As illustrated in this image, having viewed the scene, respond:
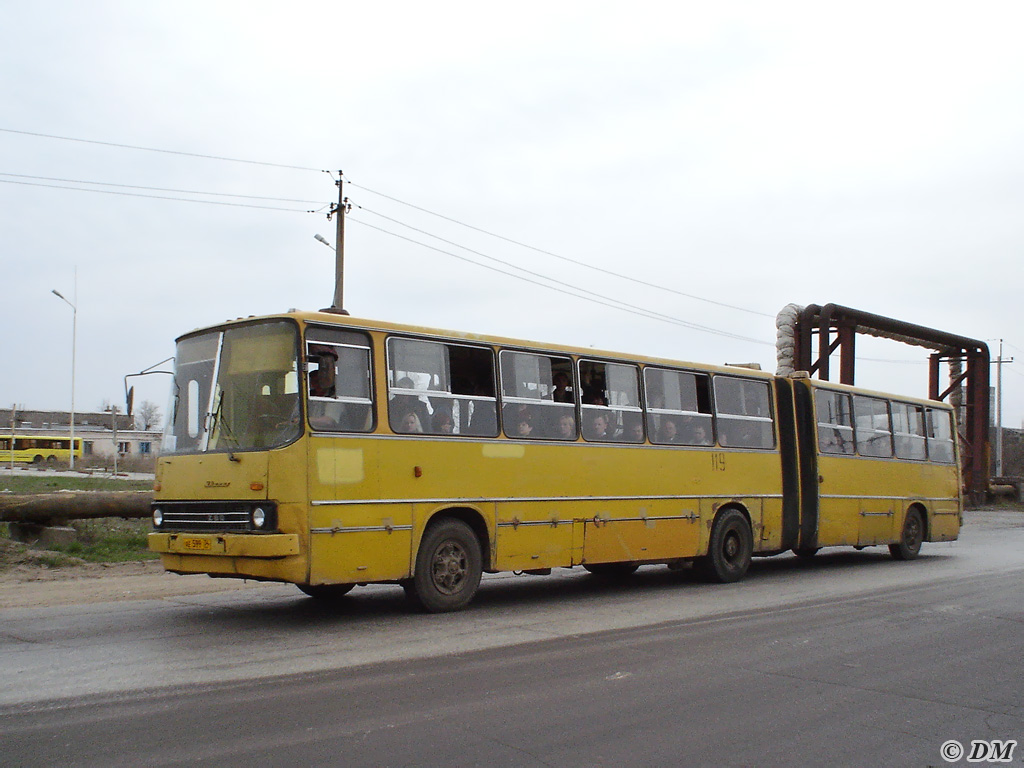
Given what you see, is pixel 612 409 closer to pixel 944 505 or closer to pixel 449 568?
pixel 449 568

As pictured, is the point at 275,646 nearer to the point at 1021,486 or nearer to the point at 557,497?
the point at 557,497

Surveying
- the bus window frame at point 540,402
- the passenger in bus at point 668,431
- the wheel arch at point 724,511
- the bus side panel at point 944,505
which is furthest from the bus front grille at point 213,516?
the bus side panel at point 944,505

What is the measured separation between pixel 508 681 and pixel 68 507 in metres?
9.99

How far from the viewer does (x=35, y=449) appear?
74.8 meters

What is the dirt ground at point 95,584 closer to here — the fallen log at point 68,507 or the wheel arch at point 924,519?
the fallen log at point 68,507

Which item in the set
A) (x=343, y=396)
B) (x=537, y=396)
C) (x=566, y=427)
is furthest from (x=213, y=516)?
(x=566, y=427)

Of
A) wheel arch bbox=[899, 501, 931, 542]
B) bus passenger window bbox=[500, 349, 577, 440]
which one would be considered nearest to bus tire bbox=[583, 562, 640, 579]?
bus passenger window bbox=[500, 349, 577, 440]

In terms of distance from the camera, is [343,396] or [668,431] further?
[668,431]

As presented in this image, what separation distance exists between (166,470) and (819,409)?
1096 cm

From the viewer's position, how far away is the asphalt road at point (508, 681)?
5336mm

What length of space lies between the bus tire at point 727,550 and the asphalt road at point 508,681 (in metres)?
1.86

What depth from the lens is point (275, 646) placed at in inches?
322

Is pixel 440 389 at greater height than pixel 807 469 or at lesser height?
greater

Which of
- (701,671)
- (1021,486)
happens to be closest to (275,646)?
(701,671)
